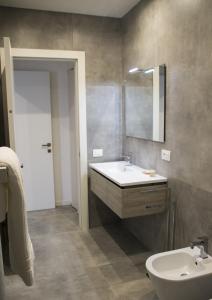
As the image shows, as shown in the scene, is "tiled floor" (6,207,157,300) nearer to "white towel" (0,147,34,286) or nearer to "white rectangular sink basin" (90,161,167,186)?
"white rectangular sink basin" (90,161,167,186)

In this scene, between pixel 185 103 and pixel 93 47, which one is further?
pixel 93 47

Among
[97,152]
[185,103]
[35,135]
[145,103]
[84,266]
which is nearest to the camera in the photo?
[185,103]

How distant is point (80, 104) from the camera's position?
3.35 m

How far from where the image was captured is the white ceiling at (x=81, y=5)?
2873 millimetres

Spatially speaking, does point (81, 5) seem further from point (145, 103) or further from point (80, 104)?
point (145, 103)

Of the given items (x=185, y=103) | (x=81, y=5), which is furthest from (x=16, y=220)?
(x=81, y=5)

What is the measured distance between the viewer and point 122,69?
3461 mm

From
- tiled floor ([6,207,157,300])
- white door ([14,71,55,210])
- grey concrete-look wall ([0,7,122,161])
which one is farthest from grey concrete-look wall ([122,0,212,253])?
white door ([14,71,55,210])

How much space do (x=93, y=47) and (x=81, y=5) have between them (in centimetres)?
49

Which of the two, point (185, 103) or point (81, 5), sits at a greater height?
point (81, 5)

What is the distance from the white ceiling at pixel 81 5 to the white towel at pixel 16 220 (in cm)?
225

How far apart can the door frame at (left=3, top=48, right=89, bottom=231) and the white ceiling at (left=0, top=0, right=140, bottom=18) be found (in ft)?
1.46

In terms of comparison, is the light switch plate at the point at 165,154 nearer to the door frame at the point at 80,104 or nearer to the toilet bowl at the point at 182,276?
the toilet bowl at the point at 182,276

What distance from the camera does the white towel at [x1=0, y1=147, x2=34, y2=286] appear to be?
1.13 meters
